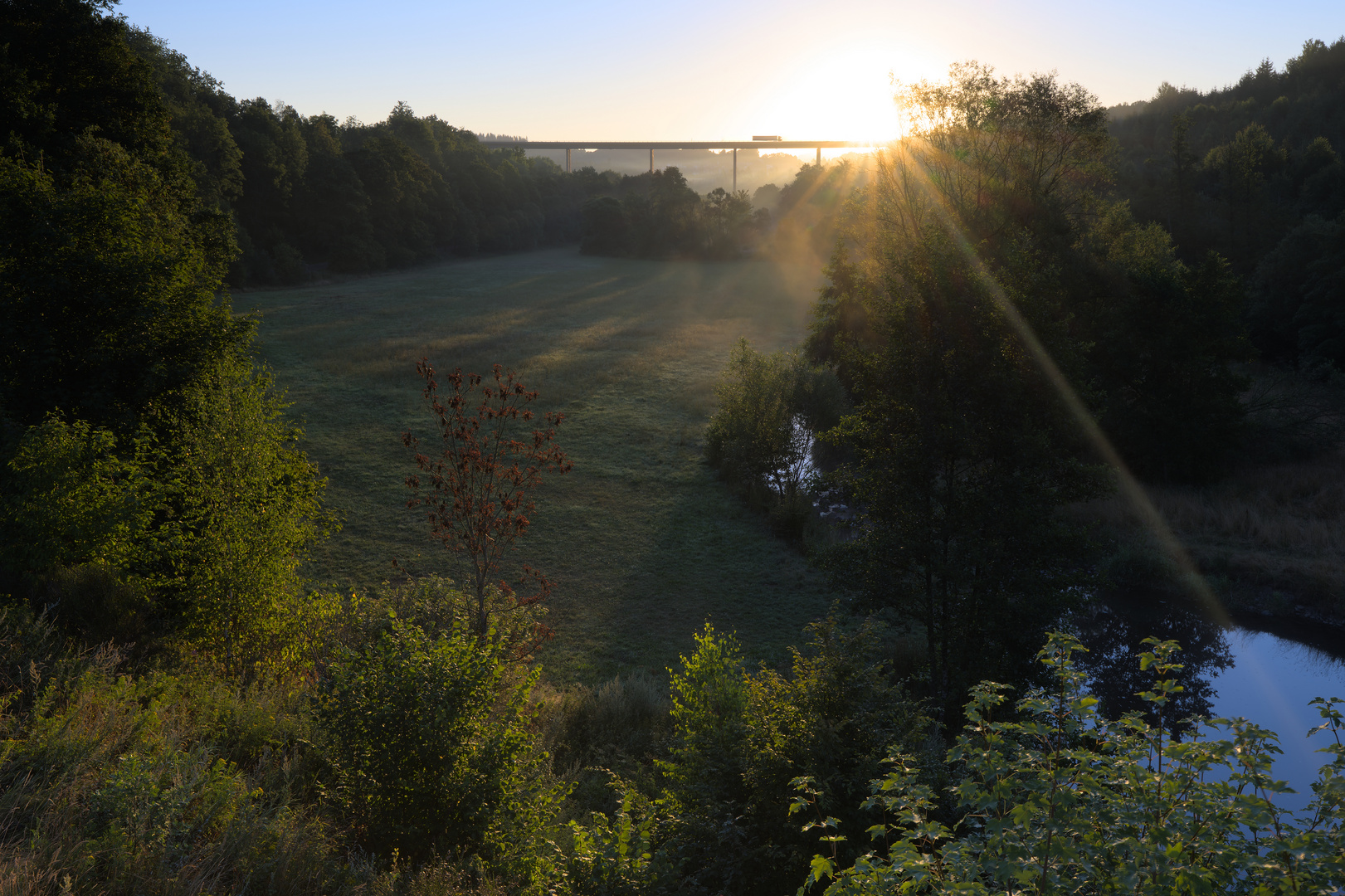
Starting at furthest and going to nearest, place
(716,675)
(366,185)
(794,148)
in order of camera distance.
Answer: (794,148) < (366,185) < (716,675)

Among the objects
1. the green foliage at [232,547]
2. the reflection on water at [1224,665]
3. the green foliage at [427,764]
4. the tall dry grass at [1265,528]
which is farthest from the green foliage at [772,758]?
the tall dry grass at [1265,528]

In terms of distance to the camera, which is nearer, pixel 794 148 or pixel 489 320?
pixel 489 320

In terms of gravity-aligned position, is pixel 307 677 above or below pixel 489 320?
below

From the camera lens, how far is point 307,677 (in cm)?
1254

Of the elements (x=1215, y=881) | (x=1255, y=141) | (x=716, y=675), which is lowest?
(x=716, y=675)

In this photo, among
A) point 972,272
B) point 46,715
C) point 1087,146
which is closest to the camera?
point 46,715

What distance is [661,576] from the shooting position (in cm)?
2117

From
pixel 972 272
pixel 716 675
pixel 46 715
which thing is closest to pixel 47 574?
pixel 46 715

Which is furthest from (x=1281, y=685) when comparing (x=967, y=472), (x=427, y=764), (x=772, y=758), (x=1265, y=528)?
(x=427, y=764)

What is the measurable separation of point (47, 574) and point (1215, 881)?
1605cm

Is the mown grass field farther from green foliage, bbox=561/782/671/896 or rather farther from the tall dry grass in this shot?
the tall dry grass

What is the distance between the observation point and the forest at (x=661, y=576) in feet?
17.7

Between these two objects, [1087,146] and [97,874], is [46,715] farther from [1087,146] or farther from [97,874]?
[1087,146]

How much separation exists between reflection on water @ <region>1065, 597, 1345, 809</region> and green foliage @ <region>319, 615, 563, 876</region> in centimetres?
1407
